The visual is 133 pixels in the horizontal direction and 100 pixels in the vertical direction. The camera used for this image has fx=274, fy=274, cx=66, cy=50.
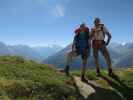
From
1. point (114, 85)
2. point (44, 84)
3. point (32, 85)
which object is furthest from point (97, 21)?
point (32, 85)

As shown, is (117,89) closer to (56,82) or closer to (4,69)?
(56,82)

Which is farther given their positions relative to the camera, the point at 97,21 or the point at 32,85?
the point at 97,21

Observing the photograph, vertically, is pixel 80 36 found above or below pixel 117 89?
above

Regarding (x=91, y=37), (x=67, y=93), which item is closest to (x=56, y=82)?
(x=67, y=93)

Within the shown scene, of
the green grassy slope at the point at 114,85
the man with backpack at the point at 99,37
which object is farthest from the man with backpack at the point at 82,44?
the green grassy slope at the point at 114,85

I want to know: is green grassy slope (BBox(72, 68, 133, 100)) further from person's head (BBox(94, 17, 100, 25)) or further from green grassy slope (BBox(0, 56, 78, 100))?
person's head (BBox(94, 17, 100, 25))

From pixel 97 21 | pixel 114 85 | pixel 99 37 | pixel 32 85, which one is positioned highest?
pixel 97 21

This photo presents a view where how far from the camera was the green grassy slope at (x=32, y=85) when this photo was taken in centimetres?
1419

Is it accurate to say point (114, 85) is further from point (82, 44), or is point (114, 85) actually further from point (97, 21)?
point (97, 21)

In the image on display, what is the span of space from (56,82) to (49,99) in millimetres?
2316

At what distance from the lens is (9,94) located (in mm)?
13859

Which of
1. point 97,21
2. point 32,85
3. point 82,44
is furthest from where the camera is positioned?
point 97,21

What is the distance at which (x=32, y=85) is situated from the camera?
15.3 metres

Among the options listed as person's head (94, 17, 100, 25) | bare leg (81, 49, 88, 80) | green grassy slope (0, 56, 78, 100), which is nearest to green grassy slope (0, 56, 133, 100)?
green grassy slope (0, 56, 78, 100)
